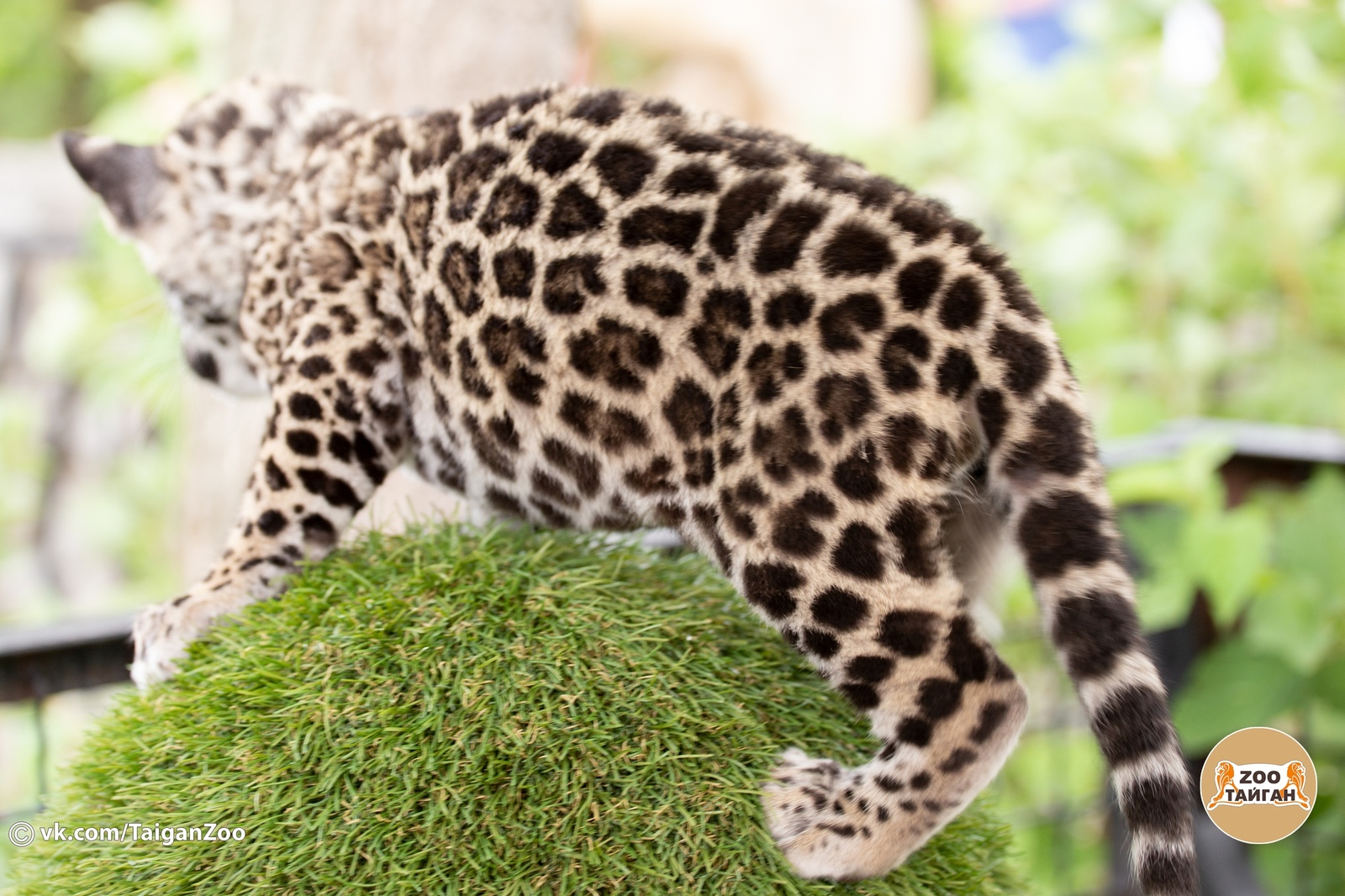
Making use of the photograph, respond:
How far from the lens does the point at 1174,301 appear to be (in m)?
5.79

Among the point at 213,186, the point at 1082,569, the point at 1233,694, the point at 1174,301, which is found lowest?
the point at 1233,694

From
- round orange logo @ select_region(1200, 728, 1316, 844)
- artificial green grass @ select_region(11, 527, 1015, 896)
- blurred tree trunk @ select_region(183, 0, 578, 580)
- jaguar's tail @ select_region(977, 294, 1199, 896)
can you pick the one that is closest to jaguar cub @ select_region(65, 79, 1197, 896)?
jaguar's tail @ select_region(977, 294, 1199, 896)

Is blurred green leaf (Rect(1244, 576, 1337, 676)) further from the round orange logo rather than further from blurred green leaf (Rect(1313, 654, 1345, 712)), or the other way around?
the round orange logo

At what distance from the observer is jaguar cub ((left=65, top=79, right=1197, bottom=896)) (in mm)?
1932

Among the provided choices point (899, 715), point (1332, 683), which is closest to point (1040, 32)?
point (1332, 683)

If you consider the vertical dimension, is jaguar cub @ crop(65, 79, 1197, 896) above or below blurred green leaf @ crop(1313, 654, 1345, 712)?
above

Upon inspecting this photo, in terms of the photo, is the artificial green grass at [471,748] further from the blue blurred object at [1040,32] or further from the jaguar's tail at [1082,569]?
the blue blurred object at [1040,32]

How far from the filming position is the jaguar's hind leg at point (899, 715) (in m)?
1.94

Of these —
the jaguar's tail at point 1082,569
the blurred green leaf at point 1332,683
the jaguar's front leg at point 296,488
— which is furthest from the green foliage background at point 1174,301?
the jaguar's tail at point 1082,569

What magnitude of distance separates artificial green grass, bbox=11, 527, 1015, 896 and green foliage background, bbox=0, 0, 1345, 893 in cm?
126

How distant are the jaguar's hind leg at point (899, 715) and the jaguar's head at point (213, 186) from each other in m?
1.61

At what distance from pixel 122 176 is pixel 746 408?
5.91ft

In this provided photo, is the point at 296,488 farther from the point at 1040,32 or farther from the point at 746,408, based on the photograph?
the point at 1040,32

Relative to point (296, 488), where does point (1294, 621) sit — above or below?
below
